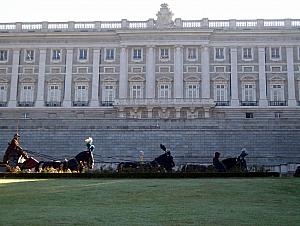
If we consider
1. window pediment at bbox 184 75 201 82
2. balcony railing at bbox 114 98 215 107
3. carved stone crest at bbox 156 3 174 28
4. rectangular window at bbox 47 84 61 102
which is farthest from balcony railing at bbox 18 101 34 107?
window pediment at bbox 184 75 201 82

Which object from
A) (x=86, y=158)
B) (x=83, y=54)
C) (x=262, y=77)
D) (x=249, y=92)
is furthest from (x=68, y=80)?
(x=86, y=158)

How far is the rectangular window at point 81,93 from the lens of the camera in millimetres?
60312

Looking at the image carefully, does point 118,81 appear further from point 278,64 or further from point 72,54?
point 278,64

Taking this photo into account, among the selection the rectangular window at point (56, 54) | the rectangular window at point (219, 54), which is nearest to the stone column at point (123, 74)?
the rectangular window at point (56, 54)

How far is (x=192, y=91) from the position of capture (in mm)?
59469

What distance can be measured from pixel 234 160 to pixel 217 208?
15404 mm

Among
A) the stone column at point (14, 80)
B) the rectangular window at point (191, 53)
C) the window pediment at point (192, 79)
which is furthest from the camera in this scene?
the rectangular window at point (191, 53)

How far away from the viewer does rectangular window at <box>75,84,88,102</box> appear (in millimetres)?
60312

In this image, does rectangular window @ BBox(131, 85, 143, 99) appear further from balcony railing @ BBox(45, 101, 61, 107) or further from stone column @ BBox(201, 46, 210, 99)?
balcony railing @ BBox(45, 101, 61, 107)

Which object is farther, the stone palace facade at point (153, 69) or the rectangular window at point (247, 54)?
the rectangular window at point (247, 54)

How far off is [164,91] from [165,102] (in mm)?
2509

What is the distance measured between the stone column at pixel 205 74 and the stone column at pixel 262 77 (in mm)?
5973

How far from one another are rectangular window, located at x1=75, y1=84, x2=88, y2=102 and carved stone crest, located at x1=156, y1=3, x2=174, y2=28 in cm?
1158

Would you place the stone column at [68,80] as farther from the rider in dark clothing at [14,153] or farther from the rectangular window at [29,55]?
the rider in dark clothing at [14,153]
